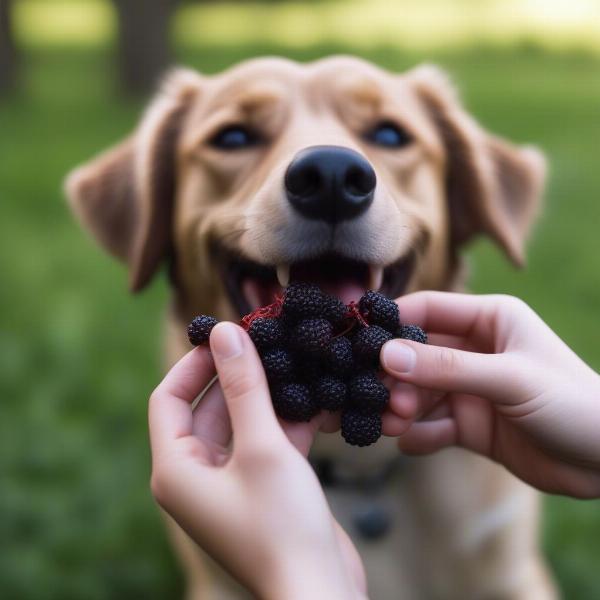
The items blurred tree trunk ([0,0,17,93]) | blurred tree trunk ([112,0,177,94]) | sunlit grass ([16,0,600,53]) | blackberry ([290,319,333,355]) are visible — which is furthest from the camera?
sunlit grass ([16,0,600,53])

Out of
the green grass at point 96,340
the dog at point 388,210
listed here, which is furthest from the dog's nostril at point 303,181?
the green grass at point 96,340

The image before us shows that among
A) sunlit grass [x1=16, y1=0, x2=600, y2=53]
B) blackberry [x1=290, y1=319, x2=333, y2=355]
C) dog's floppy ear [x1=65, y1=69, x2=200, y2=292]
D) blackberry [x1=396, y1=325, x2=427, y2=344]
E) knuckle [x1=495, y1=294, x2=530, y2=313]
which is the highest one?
blackberry [x1=290, y1=319, x2=333, y2=355]

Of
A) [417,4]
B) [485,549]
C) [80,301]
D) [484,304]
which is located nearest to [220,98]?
[484,304]

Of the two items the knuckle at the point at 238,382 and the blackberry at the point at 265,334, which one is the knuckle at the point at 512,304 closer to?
the blackberry at the point at 265,334

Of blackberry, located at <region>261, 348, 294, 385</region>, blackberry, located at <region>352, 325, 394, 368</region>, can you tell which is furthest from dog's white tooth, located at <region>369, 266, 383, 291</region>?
blackberry, located at <region>261, 348, 294, 385</region>

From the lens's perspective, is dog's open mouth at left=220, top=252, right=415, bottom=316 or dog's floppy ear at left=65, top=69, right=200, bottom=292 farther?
dog's floppy ear at left=65, top=69, right=200, bottom=292

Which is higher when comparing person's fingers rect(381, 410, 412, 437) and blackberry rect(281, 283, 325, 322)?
blackberry rect(281, 283, 325, 322)

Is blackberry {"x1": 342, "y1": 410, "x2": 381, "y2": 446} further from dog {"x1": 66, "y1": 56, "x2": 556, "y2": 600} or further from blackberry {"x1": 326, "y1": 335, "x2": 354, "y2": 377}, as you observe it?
dog {"x1": 66, "y1": 56, "x2": 556, "y2": 600}
